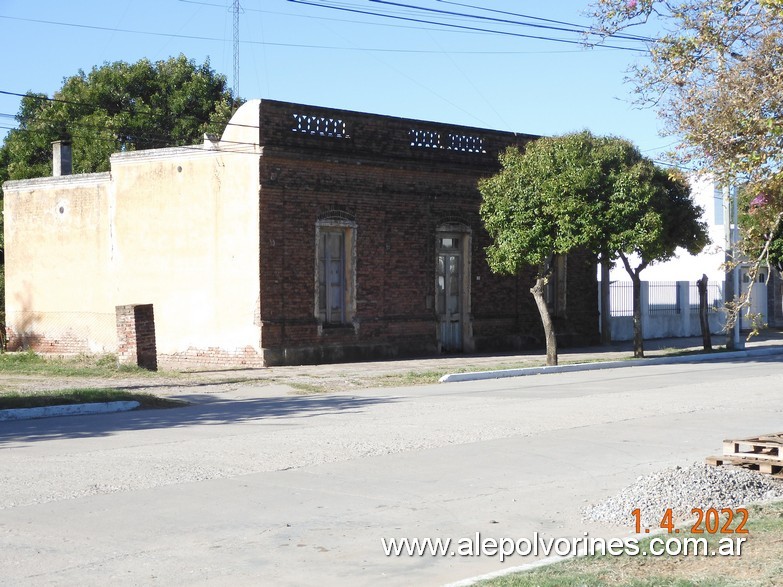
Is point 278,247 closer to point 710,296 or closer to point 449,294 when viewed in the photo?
point 449,294

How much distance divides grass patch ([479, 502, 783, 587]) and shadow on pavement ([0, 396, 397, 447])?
324 inches

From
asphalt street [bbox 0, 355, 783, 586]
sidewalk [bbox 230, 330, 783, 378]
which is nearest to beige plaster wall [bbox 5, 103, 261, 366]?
sidewalk [bbox 230, 330, 783, 378]

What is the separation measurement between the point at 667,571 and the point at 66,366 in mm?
19737

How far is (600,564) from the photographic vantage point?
6.61 metres

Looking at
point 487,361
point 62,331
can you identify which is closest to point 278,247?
point 487,361

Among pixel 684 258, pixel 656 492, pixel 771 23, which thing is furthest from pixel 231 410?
pixel 684 258

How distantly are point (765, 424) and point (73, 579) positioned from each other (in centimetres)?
999

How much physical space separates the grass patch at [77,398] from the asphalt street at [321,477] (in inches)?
28.0

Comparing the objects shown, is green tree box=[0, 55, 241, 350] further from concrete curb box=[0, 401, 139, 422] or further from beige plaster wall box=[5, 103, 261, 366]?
concrete curb box=[0, 401, 139, 422]

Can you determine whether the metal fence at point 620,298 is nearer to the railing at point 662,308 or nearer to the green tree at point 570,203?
the railing at point 662,308

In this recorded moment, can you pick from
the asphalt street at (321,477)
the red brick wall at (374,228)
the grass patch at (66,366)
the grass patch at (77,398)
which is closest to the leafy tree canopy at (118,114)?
the grass patch at (66,366)

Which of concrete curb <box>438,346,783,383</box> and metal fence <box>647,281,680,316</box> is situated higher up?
metal fence <box>647,281,680,316</box>

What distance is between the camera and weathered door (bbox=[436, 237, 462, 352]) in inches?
1088

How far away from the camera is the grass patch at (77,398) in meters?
15.6
